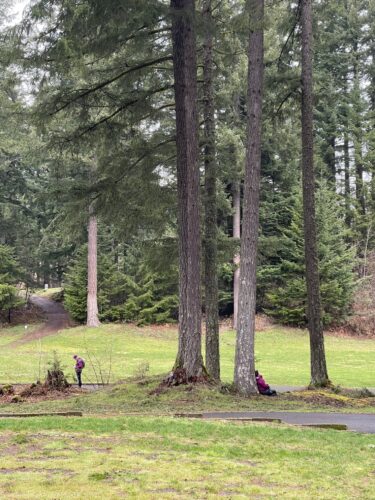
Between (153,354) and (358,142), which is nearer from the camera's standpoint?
(153,354)

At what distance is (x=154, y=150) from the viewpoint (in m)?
14.2

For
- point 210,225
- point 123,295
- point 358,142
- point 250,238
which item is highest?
point 358,142

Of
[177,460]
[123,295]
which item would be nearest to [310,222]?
[177,460]

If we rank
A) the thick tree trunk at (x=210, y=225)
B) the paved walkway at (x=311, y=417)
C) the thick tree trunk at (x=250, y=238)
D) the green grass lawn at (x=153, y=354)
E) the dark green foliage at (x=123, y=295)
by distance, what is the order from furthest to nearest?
the dark green foliage at (x=123, y=295) < the green grass lawn at (x=153, y=354) < the thick tree trunk at (x=210, y=225) < the thick tree trunk at (x=250, y=238) < the paved walkway at (x=311, y=417)

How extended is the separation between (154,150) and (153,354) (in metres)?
14.8

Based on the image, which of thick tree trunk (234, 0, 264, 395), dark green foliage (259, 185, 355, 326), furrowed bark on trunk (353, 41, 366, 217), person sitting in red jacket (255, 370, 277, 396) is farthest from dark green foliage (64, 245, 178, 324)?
thick tree trunk (234, 0, 264, 395)

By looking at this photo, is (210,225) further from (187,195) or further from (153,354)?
(153,354)

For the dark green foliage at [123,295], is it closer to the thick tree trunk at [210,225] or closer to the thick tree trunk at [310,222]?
the thick tree trunk at [210,225]

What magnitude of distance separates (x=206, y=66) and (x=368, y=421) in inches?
398

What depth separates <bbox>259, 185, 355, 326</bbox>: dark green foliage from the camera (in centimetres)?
3378

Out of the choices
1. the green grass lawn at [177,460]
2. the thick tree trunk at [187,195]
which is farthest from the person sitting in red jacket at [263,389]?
the green grass lawn at [177,460]

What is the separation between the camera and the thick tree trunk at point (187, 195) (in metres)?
12.3

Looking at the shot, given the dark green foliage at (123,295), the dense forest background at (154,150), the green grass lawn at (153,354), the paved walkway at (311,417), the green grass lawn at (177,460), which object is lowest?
the green grass lawn at (153,354)

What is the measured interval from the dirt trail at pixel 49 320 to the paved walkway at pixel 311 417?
21.9 m
